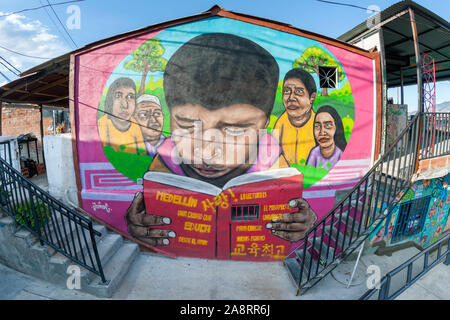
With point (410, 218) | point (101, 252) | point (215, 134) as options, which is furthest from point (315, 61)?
point (101, 252)

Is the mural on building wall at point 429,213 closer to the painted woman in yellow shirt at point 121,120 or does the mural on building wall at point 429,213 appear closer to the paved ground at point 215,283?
the paved ground at point 215,283

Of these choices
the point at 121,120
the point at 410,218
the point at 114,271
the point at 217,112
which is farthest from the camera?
the point at 410,218

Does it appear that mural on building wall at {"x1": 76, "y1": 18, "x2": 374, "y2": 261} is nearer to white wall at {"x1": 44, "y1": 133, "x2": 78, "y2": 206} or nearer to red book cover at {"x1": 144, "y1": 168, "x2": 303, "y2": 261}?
red book cover at {"x1": 144, "y1": 168, "x2": 303, "y2": 261}

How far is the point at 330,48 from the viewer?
5352 millimetres

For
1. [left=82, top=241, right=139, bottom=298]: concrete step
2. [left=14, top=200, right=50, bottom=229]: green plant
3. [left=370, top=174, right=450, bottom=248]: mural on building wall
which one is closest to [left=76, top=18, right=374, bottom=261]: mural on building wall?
[left=82, top=241, right=139, bottom=298]: concrete step

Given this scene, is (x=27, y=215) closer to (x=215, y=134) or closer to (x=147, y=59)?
(x=215, y=134)

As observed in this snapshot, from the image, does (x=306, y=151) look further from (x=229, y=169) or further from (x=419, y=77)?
(x=419, y=77)

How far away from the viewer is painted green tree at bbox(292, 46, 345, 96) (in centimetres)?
523

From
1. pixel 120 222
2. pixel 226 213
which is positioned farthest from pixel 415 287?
pixel 120 222

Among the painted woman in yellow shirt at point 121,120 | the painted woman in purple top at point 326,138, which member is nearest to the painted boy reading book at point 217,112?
the painted woman in yellow shirt at point 121,120

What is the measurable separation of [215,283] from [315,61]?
5.79 meters

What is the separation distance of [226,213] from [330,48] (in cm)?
495

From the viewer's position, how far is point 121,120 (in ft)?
17.0

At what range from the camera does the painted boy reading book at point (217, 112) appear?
5.04m
